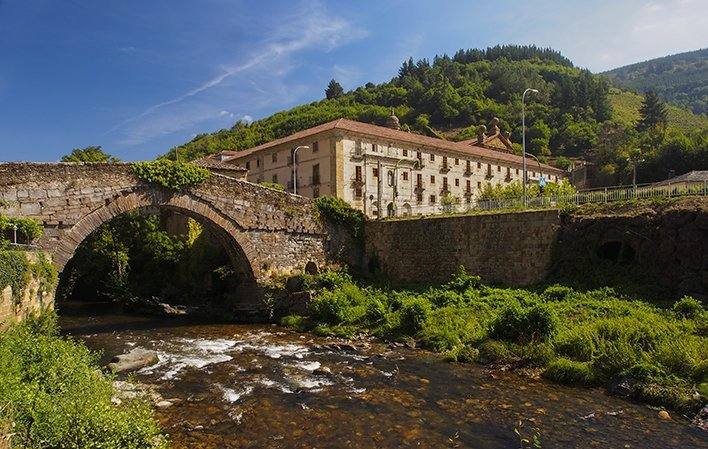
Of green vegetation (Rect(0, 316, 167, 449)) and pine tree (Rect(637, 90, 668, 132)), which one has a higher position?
pine tree (Rect(637, 90, 668, 132))

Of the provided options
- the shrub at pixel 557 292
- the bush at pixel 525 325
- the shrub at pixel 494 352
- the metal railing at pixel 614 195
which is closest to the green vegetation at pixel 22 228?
the shrub at pixel 494 352

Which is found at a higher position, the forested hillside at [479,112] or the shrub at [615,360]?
the forested hillside at [479,112]

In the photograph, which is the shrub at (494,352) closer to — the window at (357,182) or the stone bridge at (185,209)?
the stone bridge at (185,209)

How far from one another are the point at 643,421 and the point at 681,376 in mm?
2607

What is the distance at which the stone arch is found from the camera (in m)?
21.0

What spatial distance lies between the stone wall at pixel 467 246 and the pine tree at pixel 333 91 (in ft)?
350

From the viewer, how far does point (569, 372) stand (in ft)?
47.3

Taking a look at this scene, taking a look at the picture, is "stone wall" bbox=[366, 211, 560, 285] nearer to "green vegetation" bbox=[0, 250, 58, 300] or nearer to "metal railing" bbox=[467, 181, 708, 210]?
"metal railing" bbox=[467, 181, 708, 210]

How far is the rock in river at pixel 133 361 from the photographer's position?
1569 centimetres

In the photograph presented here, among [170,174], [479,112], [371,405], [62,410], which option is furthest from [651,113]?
[62,410]

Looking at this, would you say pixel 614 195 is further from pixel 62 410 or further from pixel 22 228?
pixel 22 228

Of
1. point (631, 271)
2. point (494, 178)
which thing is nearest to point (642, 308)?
point (631, 271)

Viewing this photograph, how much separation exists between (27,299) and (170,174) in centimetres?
983

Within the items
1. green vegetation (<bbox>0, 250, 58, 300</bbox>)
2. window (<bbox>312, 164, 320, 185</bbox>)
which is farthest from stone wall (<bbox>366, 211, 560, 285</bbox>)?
window (<bbox>312, 164, 320, 185</bbox>)
